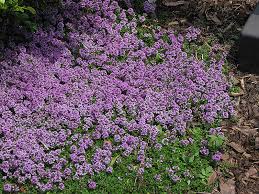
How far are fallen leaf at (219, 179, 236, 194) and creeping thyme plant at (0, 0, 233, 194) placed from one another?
146 millimetres

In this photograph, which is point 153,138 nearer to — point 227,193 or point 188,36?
point 227,193

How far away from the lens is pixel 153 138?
15.1ft

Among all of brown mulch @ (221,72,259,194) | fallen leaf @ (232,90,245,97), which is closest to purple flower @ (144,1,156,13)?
brown mulch @ (221,72,259,194)

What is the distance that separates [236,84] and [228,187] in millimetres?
1177

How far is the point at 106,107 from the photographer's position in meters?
4.77

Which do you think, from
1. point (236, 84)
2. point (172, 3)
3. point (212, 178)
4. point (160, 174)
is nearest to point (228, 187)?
point (212, 178)

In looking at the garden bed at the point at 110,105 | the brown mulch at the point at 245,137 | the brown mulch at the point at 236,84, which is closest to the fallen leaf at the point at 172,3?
the brown mulch at the point at 236,84

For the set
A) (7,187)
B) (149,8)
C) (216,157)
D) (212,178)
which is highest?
(149,8)

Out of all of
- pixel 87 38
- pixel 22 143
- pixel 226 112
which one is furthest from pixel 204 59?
pixel 22 143

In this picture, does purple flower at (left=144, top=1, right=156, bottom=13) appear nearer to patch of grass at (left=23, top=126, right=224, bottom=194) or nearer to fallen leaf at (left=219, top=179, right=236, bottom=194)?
patch of grass at (left=23, top=126, right=224, bottom=194)

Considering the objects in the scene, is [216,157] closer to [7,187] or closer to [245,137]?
[245,137]

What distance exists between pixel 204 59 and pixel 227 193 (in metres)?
1.51

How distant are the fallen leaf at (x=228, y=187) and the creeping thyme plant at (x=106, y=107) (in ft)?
0.48

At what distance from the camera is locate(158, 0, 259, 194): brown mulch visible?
4523 millimetres
